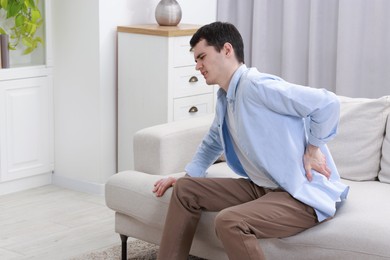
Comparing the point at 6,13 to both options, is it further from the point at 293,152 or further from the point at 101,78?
the point at 293,152

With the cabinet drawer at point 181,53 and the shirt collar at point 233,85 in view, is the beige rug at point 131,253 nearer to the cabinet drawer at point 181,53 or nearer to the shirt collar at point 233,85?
the shirt collar at point 233,85

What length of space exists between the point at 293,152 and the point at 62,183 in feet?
7.08

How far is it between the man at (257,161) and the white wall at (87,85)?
155 centimetres

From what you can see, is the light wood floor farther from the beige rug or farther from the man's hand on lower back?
the man's hand on lower back

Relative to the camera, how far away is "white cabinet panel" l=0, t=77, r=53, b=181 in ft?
14.1

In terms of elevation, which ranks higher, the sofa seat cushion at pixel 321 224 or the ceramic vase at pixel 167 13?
the ceramic vase at pixel 167 13

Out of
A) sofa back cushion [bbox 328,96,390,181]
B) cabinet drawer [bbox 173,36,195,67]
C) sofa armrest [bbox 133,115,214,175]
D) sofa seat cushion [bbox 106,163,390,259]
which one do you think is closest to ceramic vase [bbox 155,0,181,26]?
cabinet drawer [bbox 173,36,195,67]

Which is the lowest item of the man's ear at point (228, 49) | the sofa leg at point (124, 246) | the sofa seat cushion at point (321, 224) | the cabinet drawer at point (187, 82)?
the sofa leg at point (124, 246)

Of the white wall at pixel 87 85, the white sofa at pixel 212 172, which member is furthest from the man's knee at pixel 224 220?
the white wall at pixel 87 85

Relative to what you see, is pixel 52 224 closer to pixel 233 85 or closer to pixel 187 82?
pixel 187 82

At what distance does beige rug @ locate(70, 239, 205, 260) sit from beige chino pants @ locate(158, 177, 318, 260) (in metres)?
0.57

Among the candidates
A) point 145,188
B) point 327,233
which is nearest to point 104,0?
point 145,188

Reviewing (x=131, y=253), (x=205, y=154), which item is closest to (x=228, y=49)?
(x=205, y=154)

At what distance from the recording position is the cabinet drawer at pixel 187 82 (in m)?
4.18
